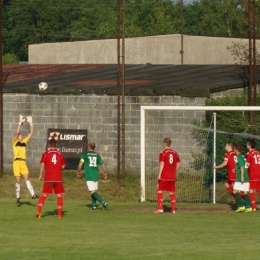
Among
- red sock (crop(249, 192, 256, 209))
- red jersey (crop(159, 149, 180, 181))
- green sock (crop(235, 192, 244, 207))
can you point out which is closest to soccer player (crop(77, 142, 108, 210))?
red jersey (crop(159, 149, 180, 181))

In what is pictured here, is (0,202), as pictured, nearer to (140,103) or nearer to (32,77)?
(140,103)

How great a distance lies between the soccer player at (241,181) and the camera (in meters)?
19.5

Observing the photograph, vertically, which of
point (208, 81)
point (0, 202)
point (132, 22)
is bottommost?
point (0, 202)

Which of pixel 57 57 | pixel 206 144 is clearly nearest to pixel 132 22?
pixel 57 57

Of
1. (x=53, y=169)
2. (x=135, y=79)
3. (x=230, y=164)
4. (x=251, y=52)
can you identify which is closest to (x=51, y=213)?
(x=53, y=169)

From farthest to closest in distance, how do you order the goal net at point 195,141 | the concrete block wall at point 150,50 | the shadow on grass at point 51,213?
the concrete block wall at point 150,50
the goal net at point 195,141
the shadow on grass at point 51,213

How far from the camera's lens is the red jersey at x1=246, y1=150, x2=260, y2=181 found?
20.0 m

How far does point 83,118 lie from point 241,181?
8.24 meters

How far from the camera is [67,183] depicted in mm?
25516

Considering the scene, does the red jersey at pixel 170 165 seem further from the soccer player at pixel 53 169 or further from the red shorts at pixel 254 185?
the soccer player at pixel 53 169

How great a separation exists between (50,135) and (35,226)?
10.1 m

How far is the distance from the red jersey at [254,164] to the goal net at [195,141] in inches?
82.9

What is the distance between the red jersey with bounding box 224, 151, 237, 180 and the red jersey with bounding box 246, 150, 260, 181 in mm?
508

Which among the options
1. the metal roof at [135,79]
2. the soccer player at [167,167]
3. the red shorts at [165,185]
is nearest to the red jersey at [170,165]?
the soccer player at [167,167]
